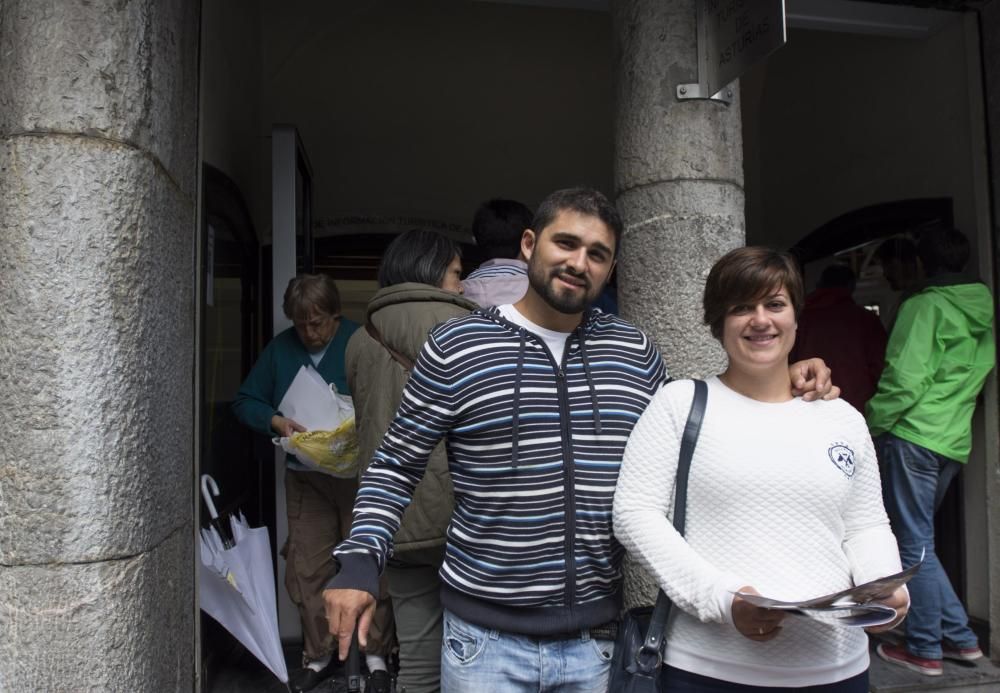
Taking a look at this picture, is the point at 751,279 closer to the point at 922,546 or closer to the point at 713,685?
the point at 713,685

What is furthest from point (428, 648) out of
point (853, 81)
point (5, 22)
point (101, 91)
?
point (853, 81)

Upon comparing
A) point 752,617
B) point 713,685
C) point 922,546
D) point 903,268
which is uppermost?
point 903,268

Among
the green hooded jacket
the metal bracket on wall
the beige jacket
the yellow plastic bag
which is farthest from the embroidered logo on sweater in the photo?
the green hooded jacket

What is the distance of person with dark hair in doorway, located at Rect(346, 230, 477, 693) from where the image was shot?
7.61 feet

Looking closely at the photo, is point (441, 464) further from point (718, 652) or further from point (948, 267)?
point (948, 267)

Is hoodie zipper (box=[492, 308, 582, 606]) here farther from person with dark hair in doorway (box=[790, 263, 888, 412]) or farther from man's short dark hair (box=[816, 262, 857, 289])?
man's short dark hair (box=[816, 262, 857, 289])

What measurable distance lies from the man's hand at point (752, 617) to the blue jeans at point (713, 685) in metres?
0.16

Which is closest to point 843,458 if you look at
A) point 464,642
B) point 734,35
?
point 464,642

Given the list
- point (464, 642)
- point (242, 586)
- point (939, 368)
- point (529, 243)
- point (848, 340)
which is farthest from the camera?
point (848, 340)

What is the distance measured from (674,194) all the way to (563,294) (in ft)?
4.12

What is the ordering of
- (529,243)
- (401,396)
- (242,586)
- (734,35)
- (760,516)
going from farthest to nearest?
1. (242,586)
2. (734,35)
3. (401,396)
4. (529,243)
5. (760,516)

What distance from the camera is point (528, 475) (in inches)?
64.9

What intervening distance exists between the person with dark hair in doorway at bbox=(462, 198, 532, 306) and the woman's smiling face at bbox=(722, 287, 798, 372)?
110cm

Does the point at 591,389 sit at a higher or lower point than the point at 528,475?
higher
